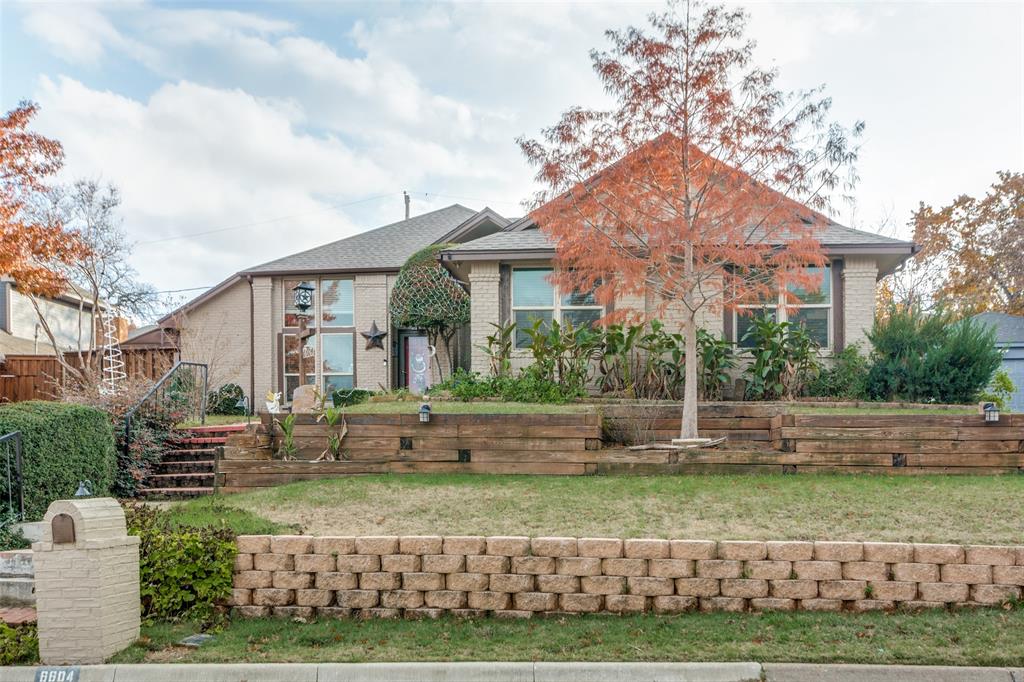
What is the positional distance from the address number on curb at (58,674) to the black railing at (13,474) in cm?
335

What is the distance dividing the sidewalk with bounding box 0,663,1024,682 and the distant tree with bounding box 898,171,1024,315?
23.0m

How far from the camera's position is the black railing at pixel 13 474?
648 centimetres

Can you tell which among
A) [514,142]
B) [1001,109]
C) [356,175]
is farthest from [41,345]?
[1001,109]

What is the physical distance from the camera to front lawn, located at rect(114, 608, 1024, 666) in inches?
146

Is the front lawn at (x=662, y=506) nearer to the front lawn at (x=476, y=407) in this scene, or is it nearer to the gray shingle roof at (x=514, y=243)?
the front lawn at (x=476, y=407)

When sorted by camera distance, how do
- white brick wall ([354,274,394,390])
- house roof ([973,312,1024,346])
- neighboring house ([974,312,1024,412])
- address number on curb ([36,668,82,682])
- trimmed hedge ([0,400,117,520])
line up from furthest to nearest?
white brick wall ([354,274,394,390])
house roof ([973,312,1024,346])
neighboring house ([974,312,1024,412])
trimmed hedge ([0,400,117,520])
address number on curb ([36,668,82,682])

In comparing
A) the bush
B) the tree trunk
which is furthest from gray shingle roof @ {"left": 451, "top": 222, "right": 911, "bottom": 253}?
the tree trunk

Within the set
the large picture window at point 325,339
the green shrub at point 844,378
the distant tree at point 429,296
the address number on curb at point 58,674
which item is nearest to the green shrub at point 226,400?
the large picture window at point 325,339

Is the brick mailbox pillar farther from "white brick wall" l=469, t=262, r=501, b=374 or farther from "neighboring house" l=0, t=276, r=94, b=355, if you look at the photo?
"neighboring house" l=0, t=276, r=94, b=355

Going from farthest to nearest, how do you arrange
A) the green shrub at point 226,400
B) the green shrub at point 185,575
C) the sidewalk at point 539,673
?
the green shrub at point 226,400, the green shrub at point 185,575, the sidewalk at point 539,673

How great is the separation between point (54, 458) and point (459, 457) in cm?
456

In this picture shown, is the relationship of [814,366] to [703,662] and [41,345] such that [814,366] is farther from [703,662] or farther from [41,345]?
[41,345]

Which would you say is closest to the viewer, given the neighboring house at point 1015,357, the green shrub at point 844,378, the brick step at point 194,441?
the brick step at point 194,441

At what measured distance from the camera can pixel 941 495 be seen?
19.1 feet
